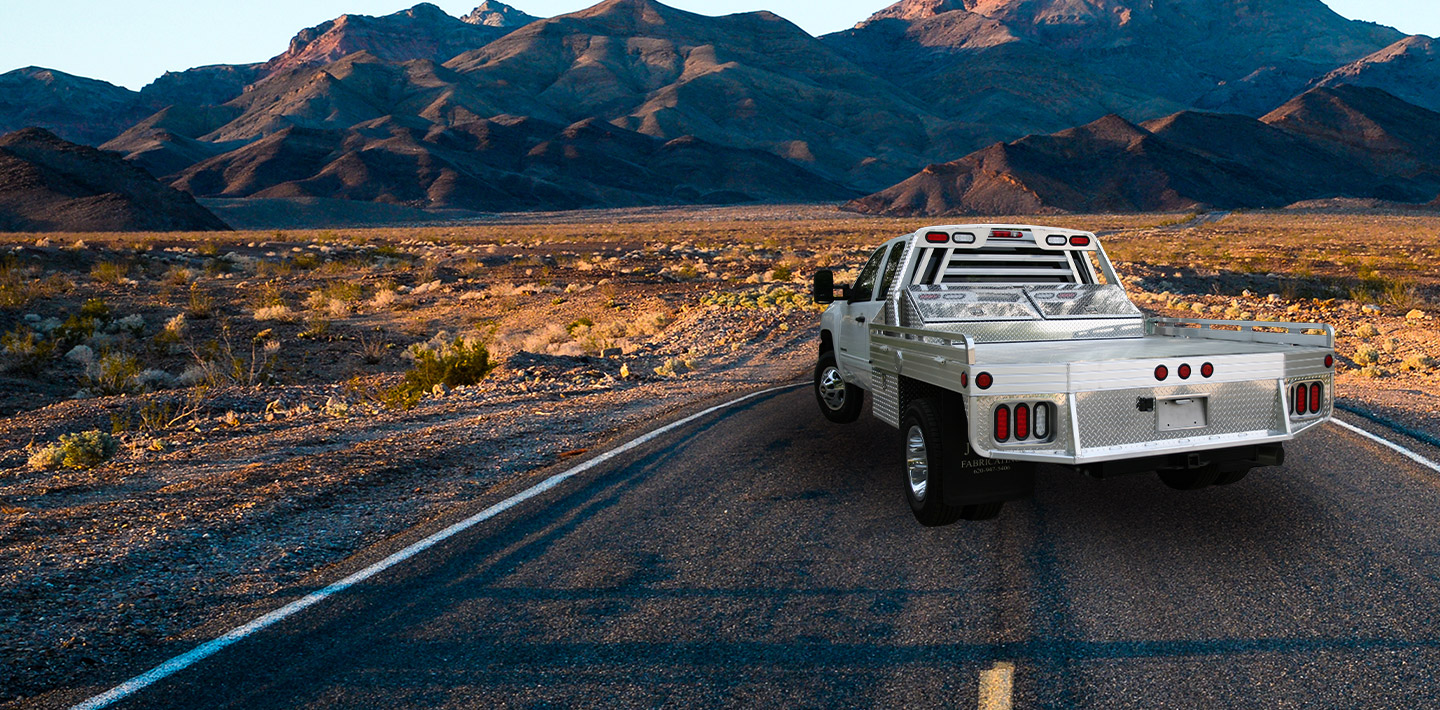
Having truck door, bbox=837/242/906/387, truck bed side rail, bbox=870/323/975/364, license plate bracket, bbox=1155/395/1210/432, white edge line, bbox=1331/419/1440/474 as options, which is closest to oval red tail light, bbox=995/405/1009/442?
truck bed side rail, bbox=870/323/975/364

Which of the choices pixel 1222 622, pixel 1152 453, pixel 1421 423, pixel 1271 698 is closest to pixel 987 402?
pixel 1152 453

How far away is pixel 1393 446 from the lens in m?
8.13

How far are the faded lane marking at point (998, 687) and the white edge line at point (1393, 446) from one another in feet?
17.5

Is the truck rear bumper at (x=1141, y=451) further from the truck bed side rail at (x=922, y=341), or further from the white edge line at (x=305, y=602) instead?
the white edge line at (x=305, y=602)

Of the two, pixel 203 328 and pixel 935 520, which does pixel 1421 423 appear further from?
pixel 203 328

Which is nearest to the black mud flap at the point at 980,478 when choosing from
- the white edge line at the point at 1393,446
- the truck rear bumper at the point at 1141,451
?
the truck rear bumper at the point at 1141,451

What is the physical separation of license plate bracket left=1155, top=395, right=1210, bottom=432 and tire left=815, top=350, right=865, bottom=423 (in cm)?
398

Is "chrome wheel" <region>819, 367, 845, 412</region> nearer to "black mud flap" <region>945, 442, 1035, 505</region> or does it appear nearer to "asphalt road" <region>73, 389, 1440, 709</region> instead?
"asphalt road" <region>73, 389, 1440, 709</region>

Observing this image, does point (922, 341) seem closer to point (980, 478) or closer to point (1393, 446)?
point (980, 478)

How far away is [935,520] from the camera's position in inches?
232

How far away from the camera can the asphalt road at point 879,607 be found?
389 cm

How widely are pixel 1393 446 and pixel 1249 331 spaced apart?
2459mm

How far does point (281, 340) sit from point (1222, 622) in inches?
781

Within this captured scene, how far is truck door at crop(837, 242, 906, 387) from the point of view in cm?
809
